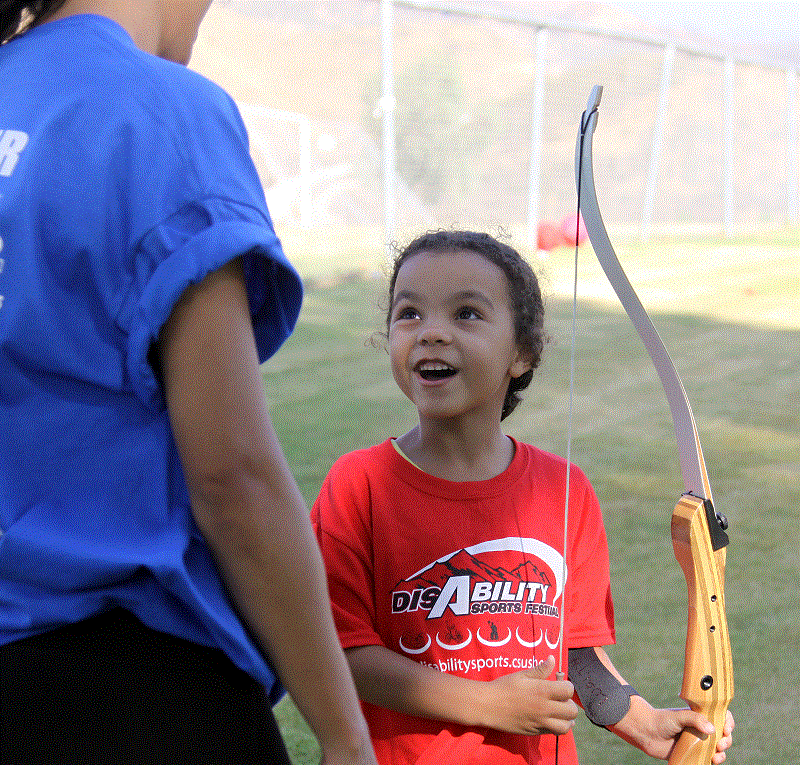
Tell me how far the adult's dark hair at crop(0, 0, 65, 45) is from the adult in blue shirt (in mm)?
55

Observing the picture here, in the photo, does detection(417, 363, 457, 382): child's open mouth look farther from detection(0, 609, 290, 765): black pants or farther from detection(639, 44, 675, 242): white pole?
detection(639, 44, 675, 242): white pole

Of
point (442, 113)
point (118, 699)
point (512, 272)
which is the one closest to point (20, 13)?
point (118, 699)

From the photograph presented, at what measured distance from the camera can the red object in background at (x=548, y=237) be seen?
34.6ft

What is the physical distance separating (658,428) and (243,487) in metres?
4.66

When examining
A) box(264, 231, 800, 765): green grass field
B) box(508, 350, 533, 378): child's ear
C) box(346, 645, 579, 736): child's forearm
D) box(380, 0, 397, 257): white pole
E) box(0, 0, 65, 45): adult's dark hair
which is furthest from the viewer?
box(380, 0, 397, 257): white pole

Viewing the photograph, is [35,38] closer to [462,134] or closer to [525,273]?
[525,273]

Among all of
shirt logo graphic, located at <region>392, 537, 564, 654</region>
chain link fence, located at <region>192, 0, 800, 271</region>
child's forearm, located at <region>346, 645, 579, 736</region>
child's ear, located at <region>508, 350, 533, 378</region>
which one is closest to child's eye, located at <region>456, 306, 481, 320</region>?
child's ear, located at <region>508, 350, 533, 378</region>

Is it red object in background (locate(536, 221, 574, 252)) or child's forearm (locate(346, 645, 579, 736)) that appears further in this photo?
red object in background (locate(536, 221, 574, 252))

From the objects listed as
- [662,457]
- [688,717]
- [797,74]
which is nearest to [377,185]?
[662,457]

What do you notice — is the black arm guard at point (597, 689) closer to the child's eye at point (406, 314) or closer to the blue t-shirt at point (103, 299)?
the child's eye at point (406, 314)

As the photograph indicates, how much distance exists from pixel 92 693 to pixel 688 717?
0.92m

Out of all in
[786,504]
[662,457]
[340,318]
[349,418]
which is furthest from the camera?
[340,318]

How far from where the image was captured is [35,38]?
0.86 meters

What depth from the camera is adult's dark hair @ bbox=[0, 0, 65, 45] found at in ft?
2.96
